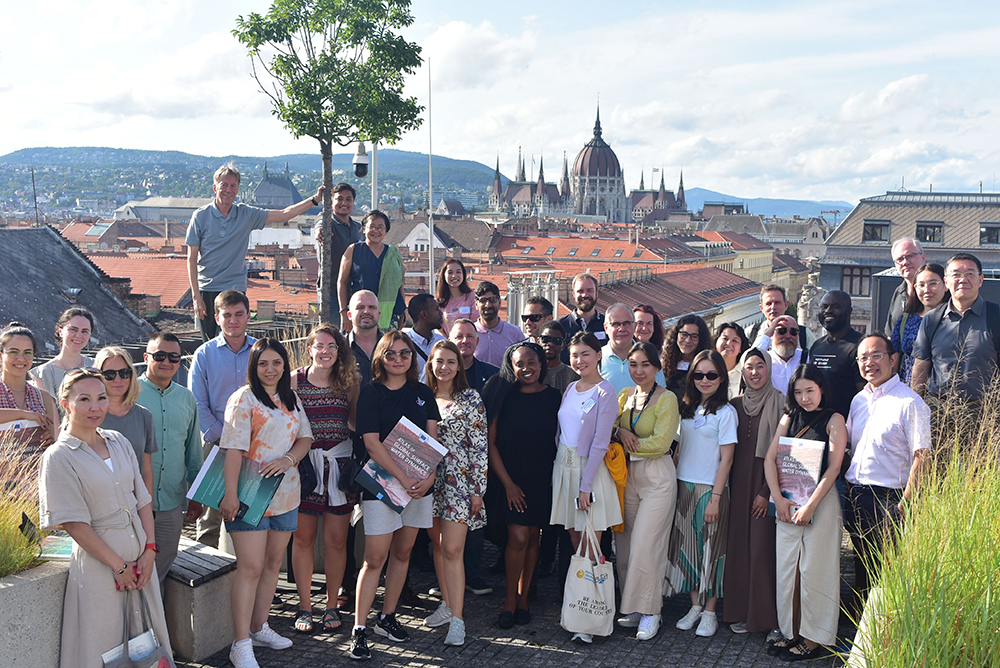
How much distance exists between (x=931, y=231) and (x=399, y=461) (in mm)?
51365

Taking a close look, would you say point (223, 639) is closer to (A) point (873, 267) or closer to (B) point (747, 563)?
(B) point (747, 563)

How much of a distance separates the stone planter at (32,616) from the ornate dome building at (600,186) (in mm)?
189649

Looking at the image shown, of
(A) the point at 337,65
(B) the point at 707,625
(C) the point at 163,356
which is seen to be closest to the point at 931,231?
(A) the point at 337,65

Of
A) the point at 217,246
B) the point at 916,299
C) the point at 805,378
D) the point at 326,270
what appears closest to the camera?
the point at 805,378

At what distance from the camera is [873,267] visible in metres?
50.4

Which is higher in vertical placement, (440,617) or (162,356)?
(162,356)

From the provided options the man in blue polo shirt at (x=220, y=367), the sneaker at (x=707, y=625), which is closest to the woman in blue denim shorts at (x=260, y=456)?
the man in blue polo shirt at (x=220, y=367)

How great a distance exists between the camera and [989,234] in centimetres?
4953

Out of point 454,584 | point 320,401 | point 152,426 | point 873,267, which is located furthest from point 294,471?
point 873,267

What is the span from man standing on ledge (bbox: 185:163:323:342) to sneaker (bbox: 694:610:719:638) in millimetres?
4184

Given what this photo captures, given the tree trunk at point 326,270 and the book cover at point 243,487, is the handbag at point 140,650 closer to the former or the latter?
the book cover at point 243,487

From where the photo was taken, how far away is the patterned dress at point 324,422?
540 centimetres

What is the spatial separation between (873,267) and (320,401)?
5025 cm

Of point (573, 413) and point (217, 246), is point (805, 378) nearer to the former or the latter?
point (573, 413)
